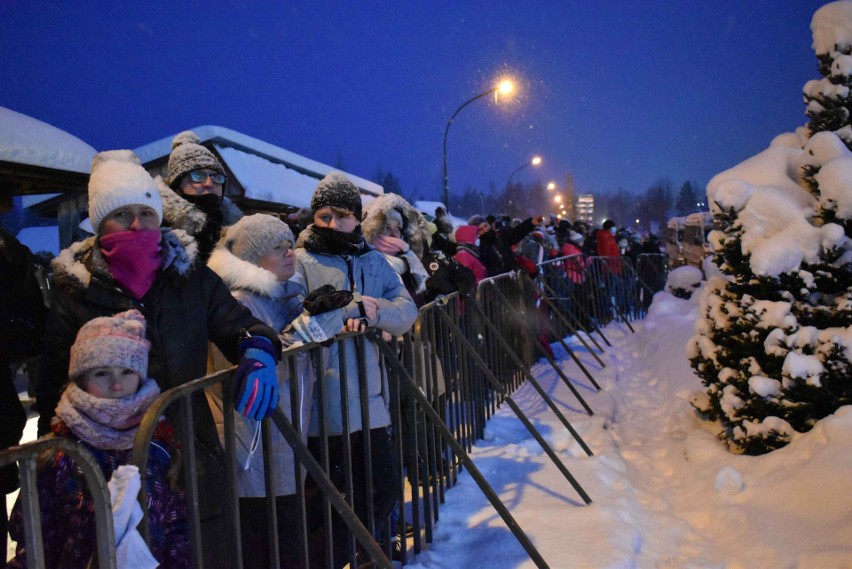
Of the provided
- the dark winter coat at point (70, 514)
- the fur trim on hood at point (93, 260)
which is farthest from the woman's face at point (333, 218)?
the dark winter coat at point (70, 514)

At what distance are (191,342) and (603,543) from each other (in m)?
2.55

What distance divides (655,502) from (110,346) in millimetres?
3863

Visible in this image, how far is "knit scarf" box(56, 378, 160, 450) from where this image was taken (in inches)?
74.8

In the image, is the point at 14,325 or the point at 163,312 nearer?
the point at 163,312

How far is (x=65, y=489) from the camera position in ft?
5.81

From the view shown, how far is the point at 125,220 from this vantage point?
241cm

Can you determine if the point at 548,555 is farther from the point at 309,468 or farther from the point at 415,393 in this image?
the point at 309,468

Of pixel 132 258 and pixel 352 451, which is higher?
pixel 132 258

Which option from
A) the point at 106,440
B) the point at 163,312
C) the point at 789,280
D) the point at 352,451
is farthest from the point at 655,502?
the point at 106,440

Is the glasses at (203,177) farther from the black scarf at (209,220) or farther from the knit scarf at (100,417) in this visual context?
the knit scarf at (100,417)

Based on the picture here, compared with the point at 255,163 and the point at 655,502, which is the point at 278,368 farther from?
the point at 255,163

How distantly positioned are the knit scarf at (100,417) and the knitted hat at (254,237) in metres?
1.10

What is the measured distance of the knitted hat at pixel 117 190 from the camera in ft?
7.80

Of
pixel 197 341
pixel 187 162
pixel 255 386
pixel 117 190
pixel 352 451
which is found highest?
pixel 187 162
